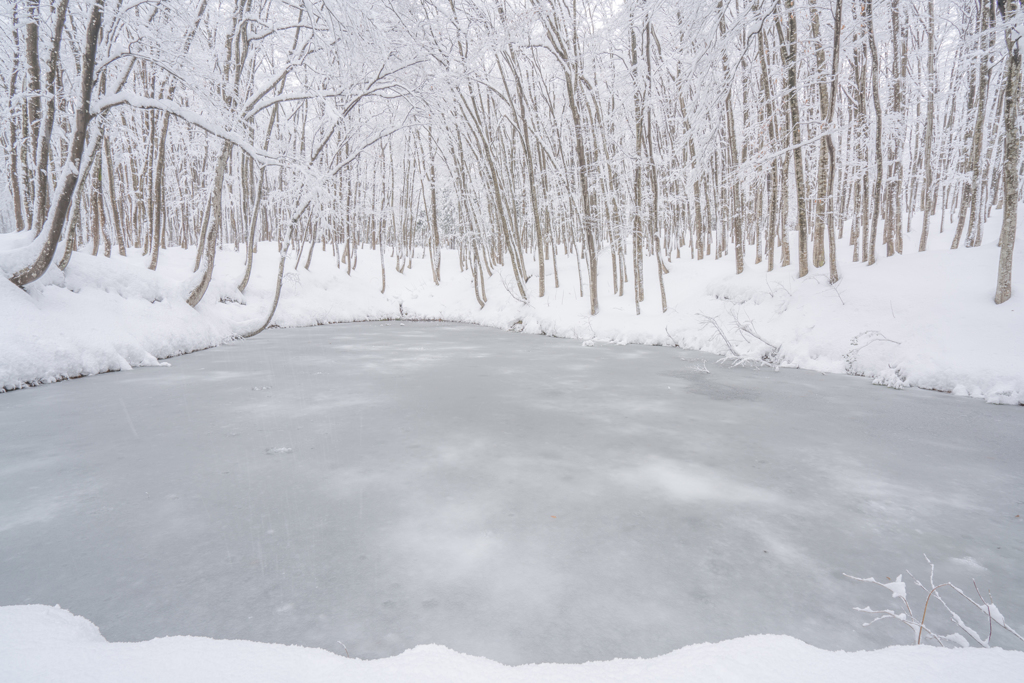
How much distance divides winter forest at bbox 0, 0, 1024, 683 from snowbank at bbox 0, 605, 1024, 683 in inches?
0.5

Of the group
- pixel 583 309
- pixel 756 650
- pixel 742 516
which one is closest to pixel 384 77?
pixel 583 309

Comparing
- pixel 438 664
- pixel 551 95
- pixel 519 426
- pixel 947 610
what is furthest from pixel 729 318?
pixel 551 95

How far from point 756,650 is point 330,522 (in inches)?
76.1

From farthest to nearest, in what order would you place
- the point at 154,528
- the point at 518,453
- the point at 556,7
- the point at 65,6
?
the point at 556,7 < the point at 65,6 < the point at 518,453 < the point at 154,528

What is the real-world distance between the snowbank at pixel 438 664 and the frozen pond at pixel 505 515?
0.47 feet

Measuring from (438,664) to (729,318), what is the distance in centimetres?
837

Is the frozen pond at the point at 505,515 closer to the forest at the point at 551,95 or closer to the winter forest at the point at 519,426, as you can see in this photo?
the winter forest at the point at 519,426

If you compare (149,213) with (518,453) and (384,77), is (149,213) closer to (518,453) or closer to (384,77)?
(384,77)

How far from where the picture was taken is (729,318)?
8.50 m

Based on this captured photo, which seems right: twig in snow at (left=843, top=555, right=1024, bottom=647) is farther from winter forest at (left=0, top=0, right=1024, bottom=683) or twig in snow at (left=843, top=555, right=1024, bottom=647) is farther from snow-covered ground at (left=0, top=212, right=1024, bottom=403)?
snow-covered ground at (left=0, top=212, right=1024, bottom=403)

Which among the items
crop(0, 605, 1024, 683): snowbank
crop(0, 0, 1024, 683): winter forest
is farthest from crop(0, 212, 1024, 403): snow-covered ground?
crop(0, 605, 1024, 683): snowbank

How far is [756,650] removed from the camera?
1.39m

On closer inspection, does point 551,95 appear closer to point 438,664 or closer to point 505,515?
point 505,515

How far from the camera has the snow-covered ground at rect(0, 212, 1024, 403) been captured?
5.30 meters
